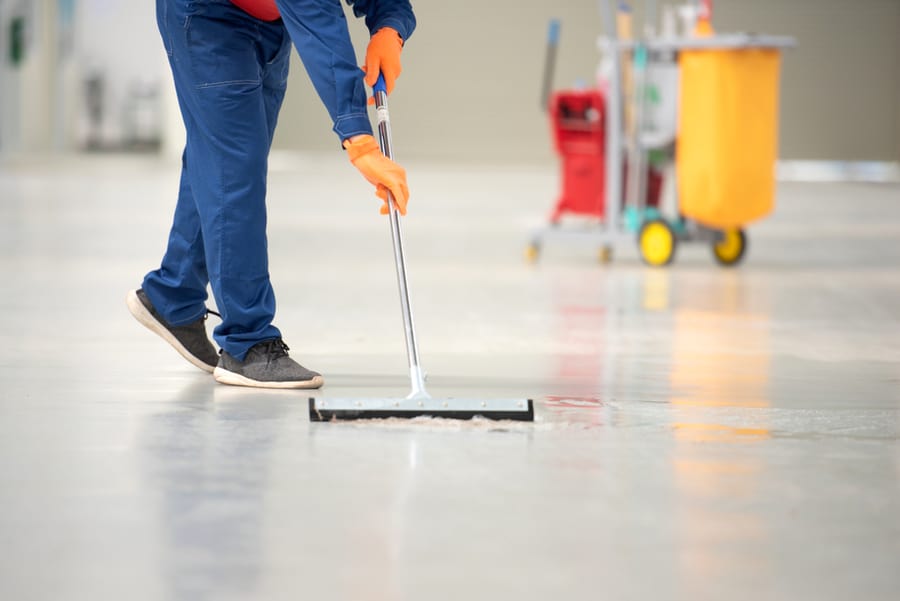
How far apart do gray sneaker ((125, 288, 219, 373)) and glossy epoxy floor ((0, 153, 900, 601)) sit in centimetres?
9

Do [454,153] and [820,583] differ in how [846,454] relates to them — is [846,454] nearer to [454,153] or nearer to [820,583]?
[820,583]

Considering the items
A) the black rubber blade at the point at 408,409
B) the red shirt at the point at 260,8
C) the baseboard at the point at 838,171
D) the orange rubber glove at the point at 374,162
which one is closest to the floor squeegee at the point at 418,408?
the black rubber blade at the point at 408,409

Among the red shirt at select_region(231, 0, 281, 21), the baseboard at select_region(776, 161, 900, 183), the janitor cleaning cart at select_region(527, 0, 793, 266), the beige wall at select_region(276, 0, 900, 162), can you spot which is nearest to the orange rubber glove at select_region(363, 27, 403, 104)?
the red shirt at select_region(231, 0, 281, 21)

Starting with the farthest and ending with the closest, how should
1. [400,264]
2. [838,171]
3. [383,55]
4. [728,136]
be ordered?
[838,171] < [728,136] < [383,55] < [400,264]

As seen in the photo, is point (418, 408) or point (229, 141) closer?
point (418, 408)

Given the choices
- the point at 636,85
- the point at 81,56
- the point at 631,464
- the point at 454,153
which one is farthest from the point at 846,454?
the point at 81,56

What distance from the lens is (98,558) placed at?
1529 millimetres

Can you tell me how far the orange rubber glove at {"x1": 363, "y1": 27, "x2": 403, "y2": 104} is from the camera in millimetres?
2531

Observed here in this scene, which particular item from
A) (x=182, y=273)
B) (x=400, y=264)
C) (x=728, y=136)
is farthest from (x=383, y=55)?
(x=728, y=136)

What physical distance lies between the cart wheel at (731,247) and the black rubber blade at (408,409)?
335cm

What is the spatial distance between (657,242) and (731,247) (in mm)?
332

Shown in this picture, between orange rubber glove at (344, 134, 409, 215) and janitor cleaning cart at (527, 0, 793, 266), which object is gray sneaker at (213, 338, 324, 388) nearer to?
orange rubber glove at (344, 134, 409, 215)

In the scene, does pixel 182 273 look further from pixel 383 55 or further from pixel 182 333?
pixel 383 55

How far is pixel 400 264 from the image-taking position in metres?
2.43
